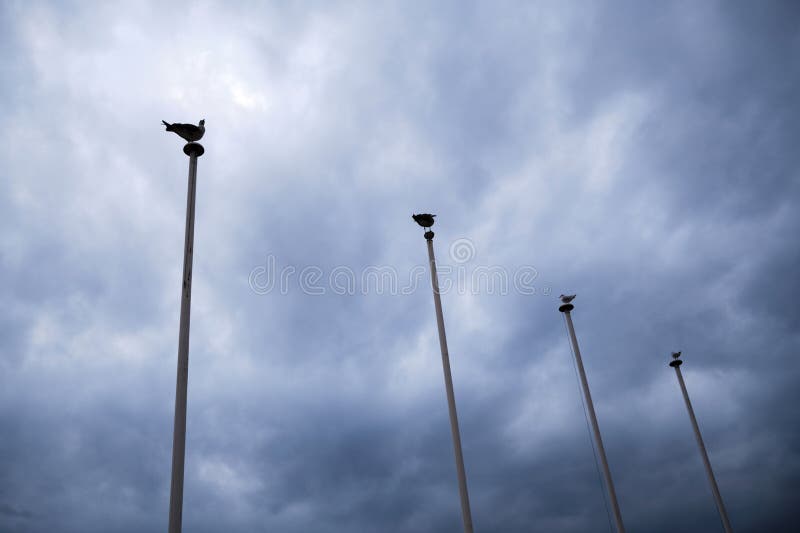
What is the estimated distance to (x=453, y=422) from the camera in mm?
23562

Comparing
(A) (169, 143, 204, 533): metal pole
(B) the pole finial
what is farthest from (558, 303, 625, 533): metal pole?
(A) (169, 143, 204, 533): metal pole

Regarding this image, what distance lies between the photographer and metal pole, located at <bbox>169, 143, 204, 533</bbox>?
13.4 metres

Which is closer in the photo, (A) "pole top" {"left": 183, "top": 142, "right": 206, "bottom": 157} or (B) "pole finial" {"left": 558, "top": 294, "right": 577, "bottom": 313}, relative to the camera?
(A) "pole top" {"left": 183, "top": 142, "right": 206, "bottom": 157}

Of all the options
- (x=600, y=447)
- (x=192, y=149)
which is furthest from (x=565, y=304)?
(x=192, y=149)

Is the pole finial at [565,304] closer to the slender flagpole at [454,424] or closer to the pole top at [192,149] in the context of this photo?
the slender flagpole at [454,424]

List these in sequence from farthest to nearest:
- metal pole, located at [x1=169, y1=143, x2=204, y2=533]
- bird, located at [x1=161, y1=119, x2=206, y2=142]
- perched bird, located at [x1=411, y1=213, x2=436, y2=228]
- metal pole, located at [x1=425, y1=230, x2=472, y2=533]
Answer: perched bird, located at [x1=411, y1=213, x2=436, y2=228], metal pole, located at [x1=425, y1=230, x2=472, y2=533], bird, located at [x1=161, y1=119, x2=206, y2=142], metal pole, located at [x1=169, y1=143, x2=204, y2=533]

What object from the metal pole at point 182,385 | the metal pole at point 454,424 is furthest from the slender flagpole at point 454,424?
the metal pole at point 182,385

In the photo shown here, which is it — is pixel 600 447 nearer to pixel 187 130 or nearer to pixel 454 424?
pixel 454 424

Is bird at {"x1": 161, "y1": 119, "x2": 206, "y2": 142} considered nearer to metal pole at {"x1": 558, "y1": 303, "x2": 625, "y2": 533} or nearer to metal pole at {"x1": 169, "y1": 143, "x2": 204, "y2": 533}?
metal pole at {"x1": 169, "y1": 143, "x2": 204, "y2": 533}

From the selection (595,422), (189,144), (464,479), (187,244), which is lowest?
(464,479)

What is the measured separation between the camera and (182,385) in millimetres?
14703

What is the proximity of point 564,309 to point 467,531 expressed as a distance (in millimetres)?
17804

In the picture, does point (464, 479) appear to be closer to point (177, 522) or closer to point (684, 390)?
point (177, 522)

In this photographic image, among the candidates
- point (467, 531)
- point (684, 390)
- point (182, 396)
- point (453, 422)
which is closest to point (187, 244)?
point (182, 396)
